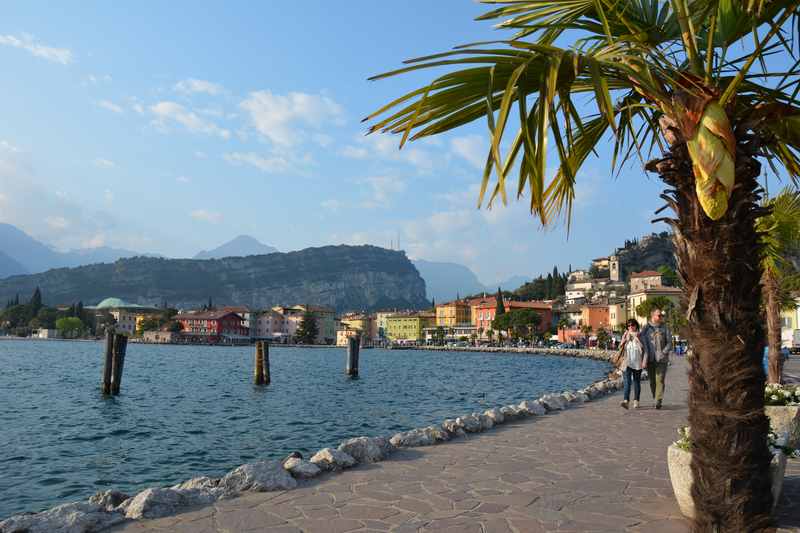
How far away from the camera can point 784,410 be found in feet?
24.2

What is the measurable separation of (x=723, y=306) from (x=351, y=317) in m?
186

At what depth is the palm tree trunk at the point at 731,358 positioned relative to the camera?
11.0ft

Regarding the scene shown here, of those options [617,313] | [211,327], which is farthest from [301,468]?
[211,327]

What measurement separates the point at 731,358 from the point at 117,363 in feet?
98.8

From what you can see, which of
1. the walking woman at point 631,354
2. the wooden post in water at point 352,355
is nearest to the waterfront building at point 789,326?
the wooden post in water at point 352,355

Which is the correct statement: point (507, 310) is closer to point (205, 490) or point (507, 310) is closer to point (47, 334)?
point (47, 334)

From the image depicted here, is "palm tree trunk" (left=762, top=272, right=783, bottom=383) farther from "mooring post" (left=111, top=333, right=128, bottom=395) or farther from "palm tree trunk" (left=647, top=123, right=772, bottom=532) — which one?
"mooring post" (left=111, top=333, right=128, bottom=395)

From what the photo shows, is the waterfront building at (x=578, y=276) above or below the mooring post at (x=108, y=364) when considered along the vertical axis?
above

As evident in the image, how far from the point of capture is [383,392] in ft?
95.9

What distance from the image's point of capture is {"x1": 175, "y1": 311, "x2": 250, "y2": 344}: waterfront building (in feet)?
532

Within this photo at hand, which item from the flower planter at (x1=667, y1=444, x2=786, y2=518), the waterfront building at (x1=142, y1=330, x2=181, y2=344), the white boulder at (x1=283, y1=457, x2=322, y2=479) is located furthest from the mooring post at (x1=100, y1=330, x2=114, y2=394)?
the waterfront building at (x1=142, y1=330, x2=181, y2=344)

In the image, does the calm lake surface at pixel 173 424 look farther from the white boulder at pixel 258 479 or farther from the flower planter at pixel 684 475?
the flower planter at pixel 684 475

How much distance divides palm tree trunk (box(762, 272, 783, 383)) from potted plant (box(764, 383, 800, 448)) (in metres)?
5.28

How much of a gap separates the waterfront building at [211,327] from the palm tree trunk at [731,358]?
166 metres
